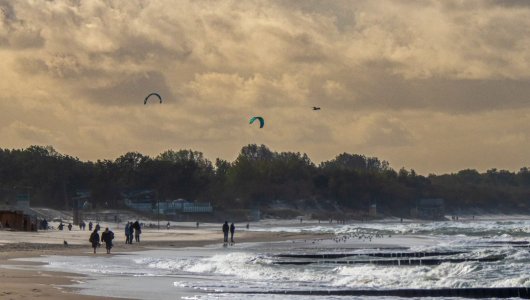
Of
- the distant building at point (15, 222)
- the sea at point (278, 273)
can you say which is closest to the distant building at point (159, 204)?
the distant building at point (15, 222)

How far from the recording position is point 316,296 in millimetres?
24594

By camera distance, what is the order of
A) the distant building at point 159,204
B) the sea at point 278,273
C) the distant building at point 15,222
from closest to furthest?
the sea at point 278,273 → the distant building at point 15,222 → the distant building at point 159,204

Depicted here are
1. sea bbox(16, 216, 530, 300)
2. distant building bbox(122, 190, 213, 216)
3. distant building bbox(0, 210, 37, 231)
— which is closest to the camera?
sea bbox(16, 216, 530, 300)

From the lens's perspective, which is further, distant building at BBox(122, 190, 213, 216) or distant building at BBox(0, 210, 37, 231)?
distant building at BBox(122, 190, 213, 216)

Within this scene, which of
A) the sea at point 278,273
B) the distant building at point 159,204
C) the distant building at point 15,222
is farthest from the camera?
the distant building at point 159,204

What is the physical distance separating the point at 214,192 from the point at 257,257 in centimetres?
13365

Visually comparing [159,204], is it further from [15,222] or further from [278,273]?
[278,273]

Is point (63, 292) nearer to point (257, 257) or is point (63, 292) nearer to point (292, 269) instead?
point (292, 269)

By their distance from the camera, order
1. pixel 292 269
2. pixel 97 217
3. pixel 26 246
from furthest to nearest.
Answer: pixel 97 217 → pixel 26 246 → pixel 292 269

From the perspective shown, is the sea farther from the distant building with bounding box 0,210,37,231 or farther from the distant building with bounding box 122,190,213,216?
the distant building with bounding box 122,190,213,216

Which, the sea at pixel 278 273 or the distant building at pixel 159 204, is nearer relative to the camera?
the sea at pixel 278 273

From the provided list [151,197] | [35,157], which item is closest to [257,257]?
[151,197]

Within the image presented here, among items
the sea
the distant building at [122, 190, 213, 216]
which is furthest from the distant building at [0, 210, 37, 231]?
the distant building at [122, 190, 213, 216]

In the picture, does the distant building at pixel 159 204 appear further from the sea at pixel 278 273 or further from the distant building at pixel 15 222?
the sea at pixel 278 273
